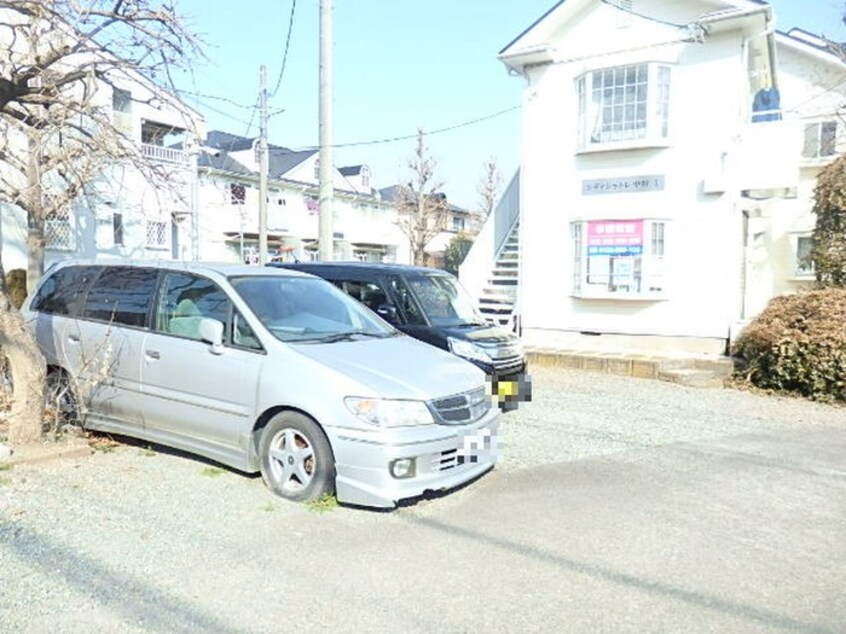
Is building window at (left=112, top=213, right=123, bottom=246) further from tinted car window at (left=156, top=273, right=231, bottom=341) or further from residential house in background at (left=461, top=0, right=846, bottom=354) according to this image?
tinted car window at (left=156, top=273, right=231, bottom=341)

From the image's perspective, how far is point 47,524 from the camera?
3.94m

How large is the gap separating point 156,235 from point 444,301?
724 inches

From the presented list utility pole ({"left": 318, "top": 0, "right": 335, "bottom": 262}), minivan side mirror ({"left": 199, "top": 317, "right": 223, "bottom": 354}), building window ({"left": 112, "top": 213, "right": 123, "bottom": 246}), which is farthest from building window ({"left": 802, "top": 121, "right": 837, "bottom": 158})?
building window ({"left": 112, "top": 213, "right": 123, "bottom": 246})

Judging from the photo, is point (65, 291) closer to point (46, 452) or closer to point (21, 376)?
point (21, 376)

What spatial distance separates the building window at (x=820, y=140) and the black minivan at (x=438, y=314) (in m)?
11.6

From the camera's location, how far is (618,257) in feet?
41.0

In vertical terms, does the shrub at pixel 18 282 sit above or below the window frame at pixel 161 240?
below

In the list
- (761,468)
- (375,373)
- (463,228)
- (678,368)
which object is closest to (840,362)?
(678,368)

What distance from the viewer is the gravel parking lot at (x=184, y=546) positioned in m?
3.00

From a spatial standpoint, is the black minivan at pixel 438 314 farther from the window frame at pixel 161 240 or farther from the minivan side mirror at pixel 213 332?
the window frame at pixel 161 240

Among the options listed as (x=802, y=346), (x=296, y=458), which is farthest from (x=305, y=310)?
(x=802, y=346)

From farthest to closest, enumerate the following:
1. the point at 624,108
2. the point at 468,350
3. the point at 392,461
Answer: the point at 624,108 → the point at 468,350 → the point at 392,461

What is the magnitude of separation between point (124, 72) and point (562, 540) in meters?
5.05

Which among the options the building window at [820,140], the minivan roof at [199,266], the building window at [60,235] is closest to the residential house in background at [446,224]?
the building window at [60,235]
